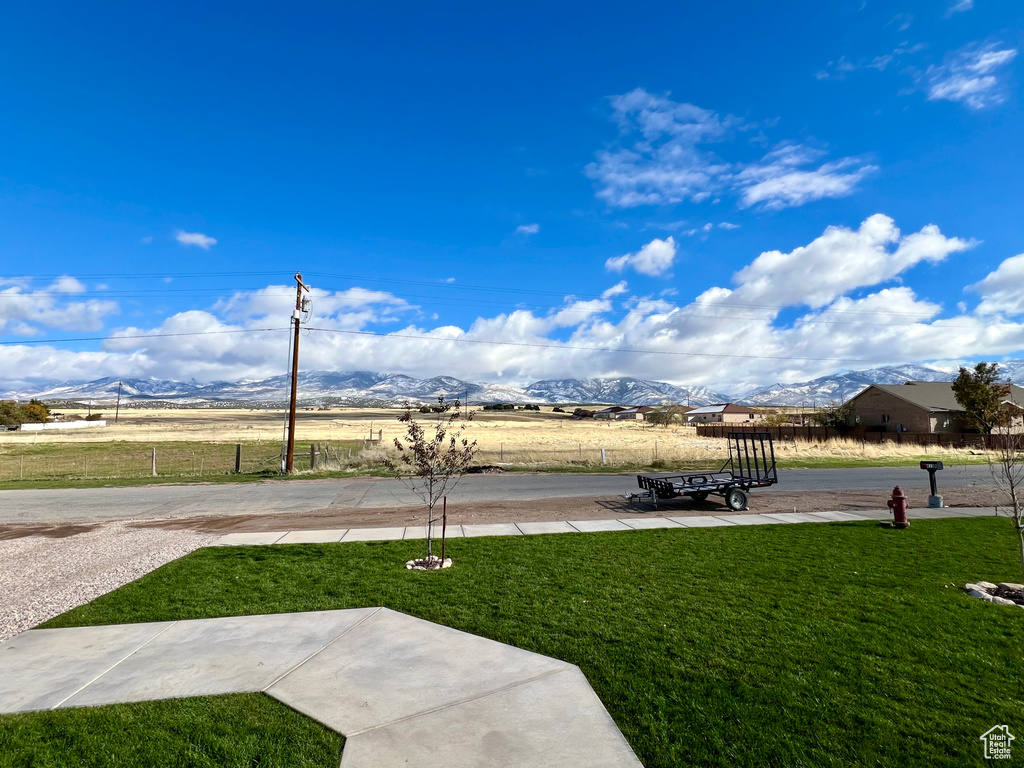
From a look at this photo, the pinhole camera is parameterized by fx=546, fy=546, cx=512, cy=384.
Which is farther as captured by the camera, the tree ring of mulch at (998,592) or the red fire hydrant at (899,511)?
the red fire hydrant at (899,511)

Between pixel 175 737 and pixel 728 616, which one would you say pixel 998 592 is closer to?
pixel 728 616

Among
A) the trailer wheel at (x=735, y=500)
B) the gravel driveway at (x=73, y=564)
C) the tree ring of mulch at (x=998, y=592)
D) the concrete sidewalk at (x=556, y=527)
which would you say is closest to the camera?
the tree ring of mulch at (x=998, y=592)

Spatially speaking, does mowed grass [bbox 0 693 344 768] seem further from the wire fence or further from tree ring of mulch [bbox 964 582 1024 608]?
the wire fence

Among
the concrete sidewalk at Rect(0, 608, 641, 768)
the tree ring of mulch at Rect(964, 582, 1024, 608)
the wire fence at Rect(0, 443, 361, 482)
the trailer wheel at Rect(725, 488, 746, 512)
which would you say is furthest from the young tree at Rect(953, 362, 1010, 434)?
the concrete sidewalk at Rect(0, 608, 641, 768)

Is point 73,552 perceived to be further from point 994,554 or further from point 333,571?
point 994,554

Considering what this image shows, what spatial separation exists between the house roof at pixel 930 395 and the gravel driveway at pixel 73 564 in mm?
58126

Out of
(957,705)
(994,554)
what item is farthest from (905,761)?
(994,554)

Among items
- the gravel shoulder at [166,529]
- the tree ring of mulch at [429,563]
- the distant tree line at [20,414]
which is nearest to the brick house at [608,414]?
the distant tree line at [20,414]

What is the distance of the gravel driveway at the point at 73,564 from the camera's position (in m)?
7.65

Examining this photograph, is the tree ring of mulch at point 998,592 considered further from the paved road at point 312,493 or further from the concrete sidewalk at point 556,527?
the paved road at point 312,493

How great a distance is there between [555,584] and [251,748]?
484cm

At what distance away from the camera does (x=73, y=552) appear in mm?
10805

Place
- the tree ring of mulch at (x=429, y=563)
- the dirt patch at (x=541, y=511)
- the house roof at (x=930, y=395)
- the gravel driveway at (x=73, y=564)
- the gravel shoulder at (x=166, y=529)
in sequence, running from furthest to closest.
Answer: the house roof at (x=930, y=395) → the dirt patch at (x=541, y=511) → the tree ring of mulch at (x=429, y=563) → the gravel shoulder at (x=166, y=529) → the gravel driveway at (x=73, y=564)

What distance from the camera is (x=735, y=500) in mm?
15227
